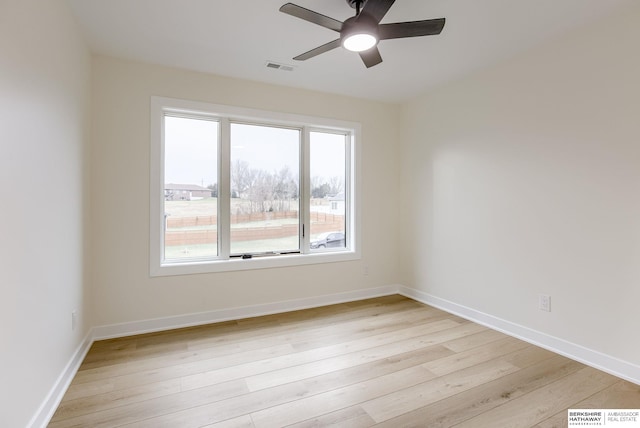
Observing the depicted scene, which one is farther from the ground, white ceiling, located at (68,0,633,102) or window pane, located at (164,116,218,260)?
white ceiling, located at (68,0,633,102)

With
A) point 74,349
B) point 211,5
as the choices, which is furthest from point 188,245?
point 211,5

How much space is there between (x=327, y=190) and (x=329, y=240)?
2.16ft

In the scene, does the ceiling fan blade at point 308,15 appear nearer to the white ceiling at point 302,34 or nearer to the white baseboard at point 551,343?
the white ceiling at point 302,34

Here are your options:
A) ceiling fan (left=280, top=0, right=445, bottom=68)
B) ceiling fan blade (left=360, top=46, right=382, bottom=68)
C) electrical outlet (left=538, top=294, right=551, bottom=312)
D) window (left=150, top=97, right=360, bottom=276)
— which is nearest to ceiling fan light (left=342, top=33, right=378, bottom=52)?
ceiling fan (left=280, top=0, right=445, bottom=68)

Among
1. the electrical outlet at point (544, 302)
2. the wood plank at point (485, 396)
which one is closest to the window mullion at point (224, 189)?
the wood plank at point (485, 396)

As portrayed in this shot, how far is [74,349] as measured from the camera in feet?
7.47

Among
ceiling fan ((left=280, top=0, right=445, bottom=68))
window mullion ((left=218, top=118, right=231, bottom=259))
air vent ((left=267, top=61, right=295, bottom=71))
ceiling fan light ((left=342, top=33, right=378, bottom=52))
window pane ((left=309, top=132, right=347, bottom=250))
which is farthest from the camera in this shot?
window pane ((left=309, top=132, right=347, bottom=250))

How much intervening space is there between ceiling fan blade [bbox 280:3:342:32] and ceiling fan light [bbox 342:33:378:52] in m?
0.10

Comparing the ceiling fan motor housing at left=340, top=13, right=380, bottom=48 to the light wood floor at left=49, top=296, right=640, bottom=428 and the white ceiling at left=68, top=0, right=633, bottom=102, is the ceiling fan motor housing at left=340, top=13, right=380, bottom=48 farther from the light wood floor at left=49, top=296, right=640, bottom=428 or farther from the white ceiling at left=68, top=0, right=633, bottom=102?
the light wood floor at left=49, top=296, right=640, bottom=428

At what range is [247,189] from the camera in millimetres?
3531

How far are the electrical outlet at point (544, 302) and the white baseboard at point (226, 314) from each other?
72.9 inches

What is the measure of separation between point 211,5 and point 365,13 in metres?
1.10

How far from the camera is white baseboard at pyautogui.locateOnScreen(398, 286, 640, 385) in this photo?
218 centimetres

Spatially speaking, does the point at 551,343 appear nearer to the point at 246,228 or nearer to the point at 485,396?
the point at 485,396
